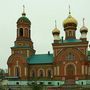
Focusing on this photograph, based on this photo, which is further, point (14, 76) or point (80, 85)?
point (14, 76)

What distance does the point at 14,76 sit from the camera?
2234 inches

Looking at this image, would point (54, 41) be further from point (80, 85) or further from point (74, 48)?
point (80, 85)

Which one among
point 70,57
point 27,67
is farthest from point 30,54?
point 70,57

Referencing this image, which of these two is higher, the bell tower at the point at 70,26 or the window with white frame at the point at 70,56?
the bell tower at the point at 70,26

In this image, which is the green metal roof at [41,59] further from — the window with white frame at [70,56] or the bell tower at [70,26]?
the bell tower at [70,26]

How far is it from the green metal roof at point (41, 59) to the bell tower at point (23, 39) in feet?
3.04

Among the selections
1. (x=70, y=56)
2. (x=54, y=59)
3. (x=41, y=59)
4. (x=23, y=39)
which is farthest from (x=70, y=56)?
(x=23, y=39)

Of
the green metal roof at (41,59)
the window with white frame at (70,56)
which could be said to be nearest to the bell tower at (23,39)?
the green metal roof at (41,59)

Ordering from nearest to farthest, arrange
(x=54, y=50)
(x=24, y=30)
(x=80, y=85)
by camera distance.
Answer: (x=80, y=85)
(x=54, y=50)
(x=24, y=30)

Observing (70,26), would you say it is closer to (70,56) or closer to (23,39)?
(70,56)

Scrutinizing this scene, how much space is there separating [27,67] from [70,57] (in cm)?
784

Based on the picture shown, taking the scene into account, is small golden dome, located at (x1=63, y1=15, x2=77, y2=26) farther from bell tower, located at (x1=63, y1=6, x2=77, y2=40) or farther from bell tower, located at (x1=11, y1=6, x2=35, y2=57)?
bell tower, located at (x1=11, y1=6, x2=35, y2=57)

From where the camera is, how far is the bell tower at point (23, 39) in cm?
5797

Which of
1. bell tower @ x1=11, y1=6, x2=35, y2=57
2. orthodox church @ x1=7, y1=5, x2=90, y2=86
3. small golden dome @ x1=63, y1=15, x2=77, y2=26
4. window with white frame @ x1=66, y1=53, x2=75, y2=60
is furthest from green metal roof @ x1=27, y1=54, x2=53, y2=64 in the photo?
small golden dome @ x1=63, y1=15, x2=77, y2=26
